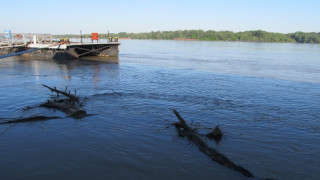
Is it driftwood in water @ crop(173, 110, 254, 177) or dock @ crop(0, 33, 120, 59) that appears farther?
dock @ crop(0, 33, 120, 59)

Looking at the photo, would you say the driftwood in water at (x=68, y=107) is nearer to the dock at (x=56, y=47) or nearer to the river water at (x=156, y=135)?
the river water at (x=156, y=135)

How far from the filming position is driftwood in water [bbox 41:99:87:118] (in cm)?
1141

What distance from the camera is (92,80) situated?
21.2m

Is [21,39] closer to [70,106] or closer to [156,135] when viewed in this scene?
[70,106]

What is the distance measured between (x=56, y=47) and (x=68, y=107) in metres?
27.1

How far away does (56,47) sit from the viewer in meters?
36.4

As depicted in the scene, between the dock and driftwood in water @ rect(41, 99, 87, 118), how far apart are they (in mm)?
24705

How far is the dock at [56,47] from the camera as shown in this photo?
120ft

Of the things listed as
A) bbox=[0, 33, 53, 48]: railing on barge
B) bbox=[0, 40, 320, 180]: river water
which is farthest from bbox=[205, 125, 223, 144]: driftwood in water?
bbox=[0, 33, 53, 48]: railing on barge

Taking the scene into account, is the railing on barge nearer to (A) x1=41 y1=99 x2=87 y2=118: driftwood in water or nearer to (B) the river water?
(B) the river water

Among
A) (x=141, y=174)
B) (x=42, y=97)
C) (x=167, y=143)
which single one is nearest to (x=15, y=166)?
(x=141, y=174)

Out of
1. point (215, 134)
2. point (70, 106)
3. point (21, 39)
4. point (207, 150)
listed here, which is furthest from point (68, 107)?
point (21, 39)

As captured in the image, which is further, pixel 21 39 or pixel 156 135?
pixel 21 39

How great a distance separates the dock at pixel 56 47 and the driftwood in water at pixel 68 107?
81.1 ft
